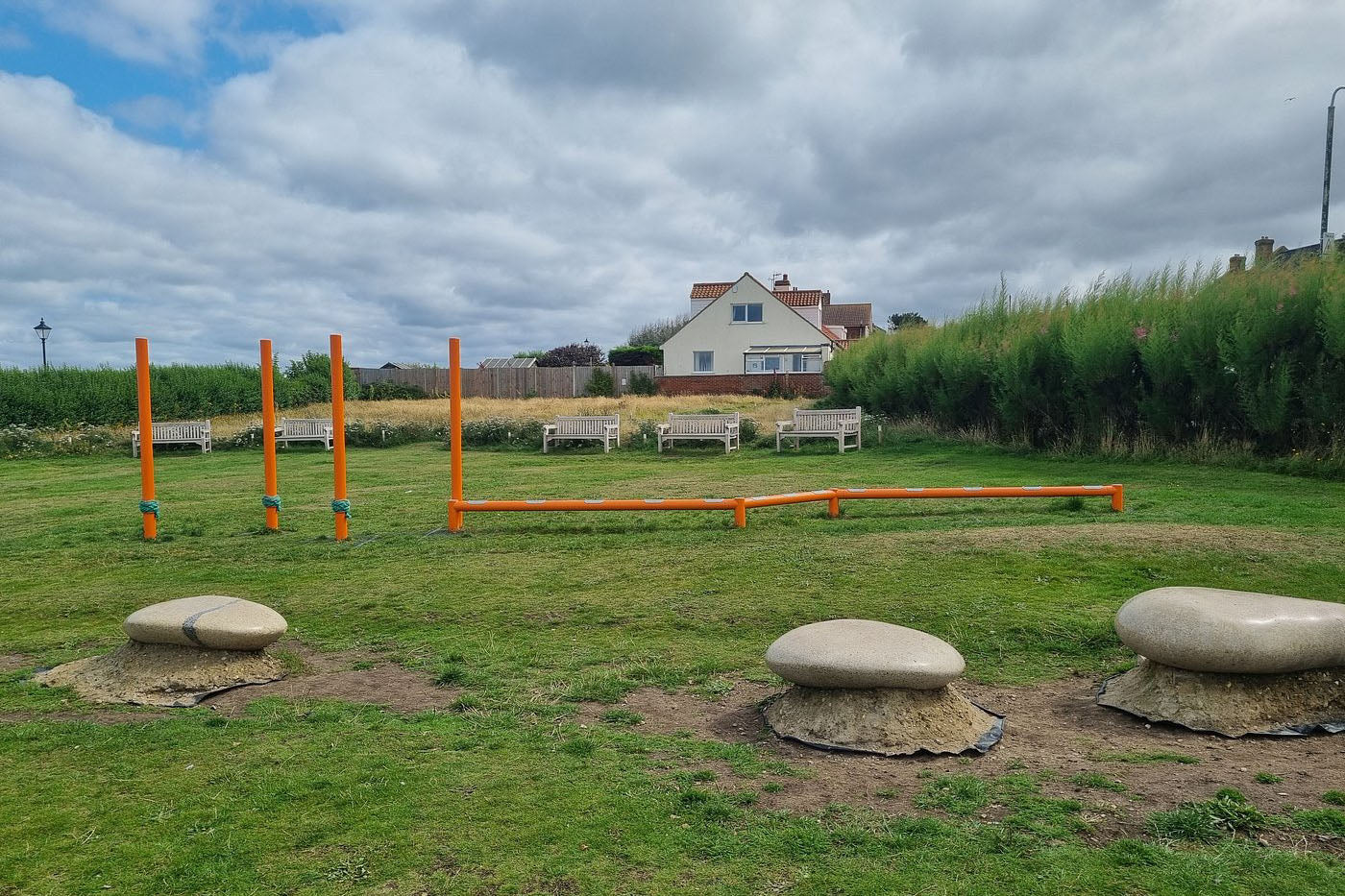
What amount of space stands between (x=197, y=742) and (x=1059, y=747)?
4255 millimetres

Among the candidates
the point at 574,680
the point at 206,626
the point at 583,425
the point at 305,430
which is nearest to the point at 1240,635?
the point at 574,680

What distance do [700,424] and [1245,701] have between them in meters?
17.0

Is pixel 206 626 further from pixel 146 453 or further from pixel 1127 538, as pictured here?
pixel 1127 538

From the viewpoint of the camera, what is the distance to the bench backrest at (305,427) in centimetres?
2458

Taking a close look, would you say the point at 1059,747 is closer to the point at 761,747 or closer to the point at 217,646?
the point at 761,747

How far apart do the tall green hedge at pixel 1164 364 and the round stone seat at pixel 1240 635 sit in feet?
32.7

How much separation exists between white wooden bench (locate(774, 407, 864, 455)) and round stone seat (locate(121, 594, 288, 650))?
1575 cm

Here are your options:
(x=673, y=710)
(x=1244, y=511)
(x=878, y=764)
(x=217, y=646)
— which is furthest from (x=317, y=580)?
(x=1244, y=511)

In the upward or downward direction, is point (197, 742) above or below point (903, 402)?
below

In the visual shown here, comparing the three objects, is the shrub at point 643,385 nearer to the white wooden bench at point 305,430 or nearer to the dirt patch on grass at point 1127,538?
the white wooden bench at point 305,430

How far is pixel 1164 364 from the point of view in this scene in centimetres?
1545

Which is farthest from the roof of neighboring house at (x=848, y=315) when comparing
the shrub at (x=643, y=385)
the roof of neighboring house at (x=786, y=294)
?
the shrub at (x=643, y=385)

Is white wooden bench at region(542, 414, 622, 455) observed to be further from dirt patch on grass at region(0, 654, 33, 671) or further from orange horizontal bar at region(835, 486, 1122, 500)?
dirt patch on grass at region(0, 654, 33, 671)

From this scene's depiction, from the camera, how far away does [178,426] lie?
2400cm
